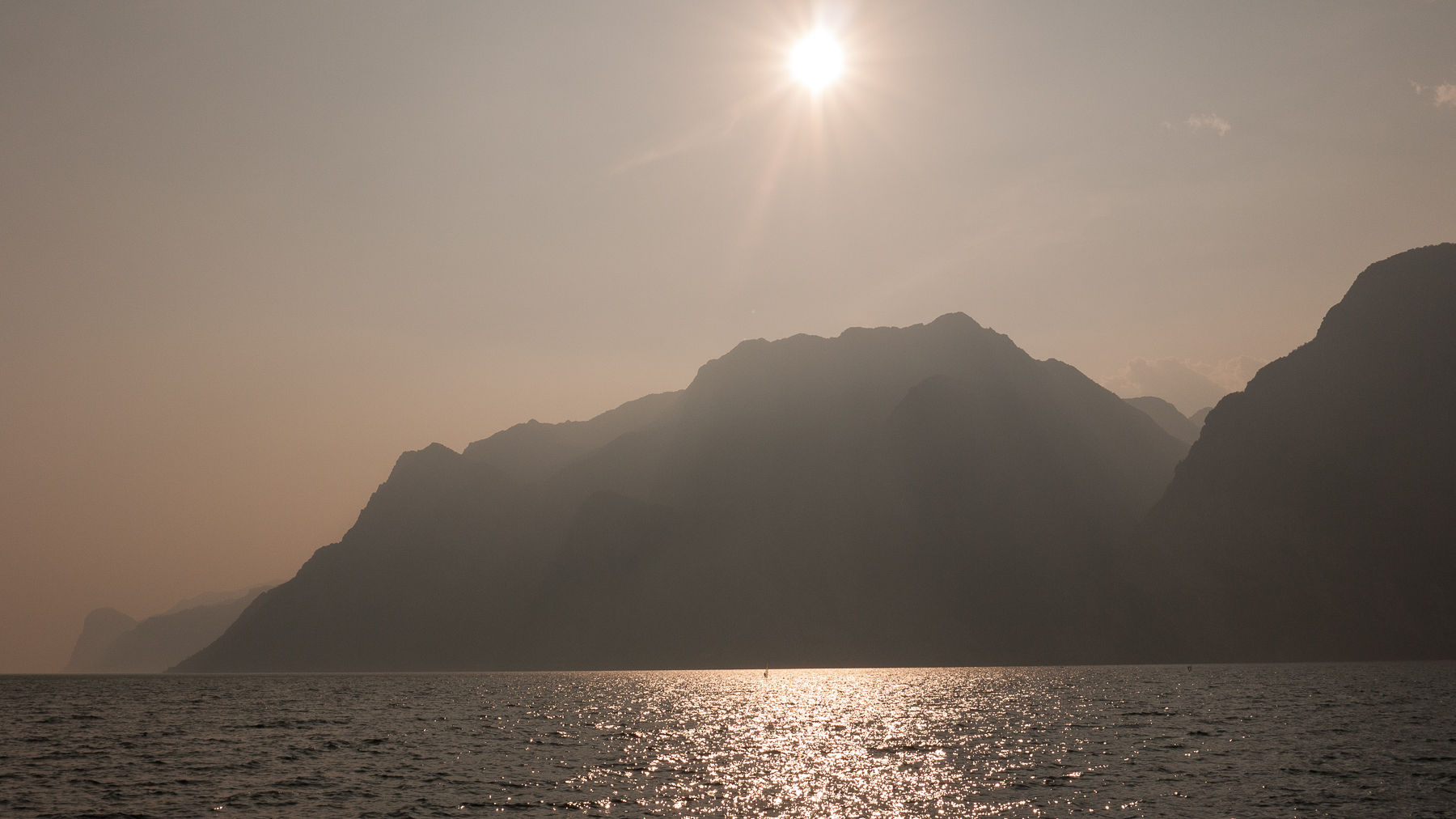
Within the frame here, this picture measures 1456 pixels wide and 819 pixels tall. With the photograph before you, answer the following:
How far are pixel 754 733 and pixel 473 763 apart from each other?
23.4m

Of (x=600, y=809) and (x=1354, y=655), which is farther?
(x=1354, y=655)

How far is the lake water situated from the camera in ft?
134

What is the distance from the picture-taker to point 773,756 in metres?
56.8

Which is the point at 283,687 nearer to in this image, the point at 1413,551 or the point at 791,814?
the point at 791,814

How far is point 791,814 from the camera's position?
1510 inches

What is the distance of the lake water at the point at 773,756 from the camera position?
40.8 meters

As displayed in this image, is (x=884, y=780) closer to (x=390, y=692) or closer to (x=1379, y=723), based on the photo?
(x=1379, y=723)

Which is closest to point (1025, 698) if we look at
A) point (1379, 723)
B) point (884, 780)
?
point (1379, 723)

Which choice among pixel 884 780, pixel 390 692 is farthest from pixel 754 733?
pixel 390 692

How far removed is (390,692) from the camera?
14388 centimetres

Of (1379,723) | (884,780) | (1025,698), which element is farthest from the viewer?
(1025,698)

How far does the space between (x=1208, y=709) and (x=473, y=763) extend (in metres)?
62.9

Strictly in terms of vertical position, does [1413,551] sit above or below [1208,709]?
above

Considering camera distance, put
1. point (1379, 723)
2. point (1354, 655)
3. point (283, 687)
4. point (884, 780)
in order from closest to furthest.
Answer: point (884, 780) < point (1379, 723) < point (283, 687) < point (1354, 655)
